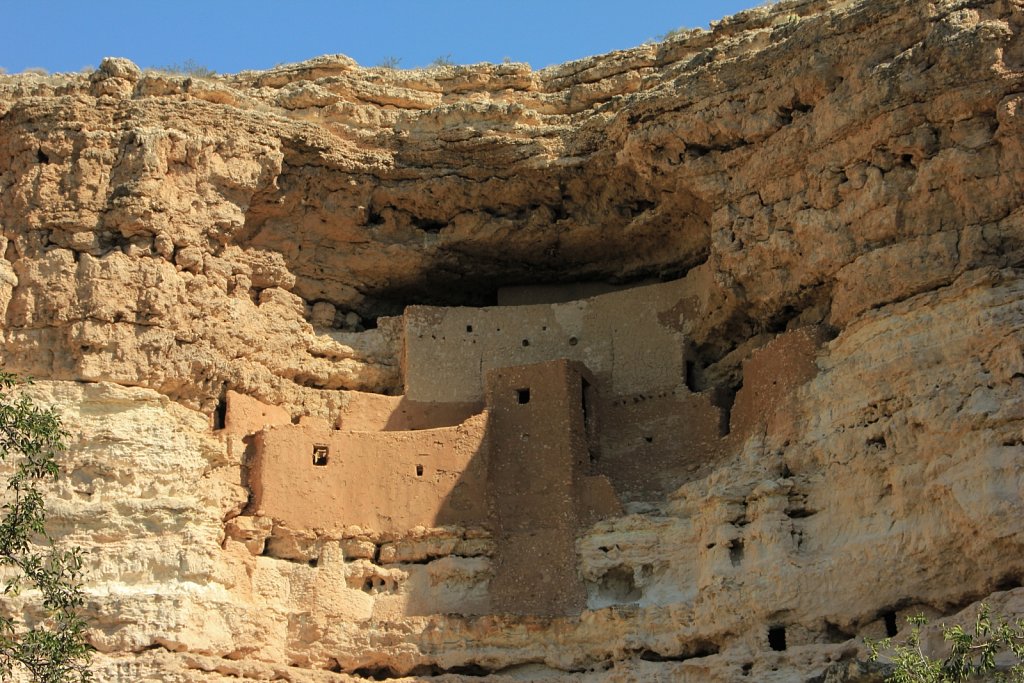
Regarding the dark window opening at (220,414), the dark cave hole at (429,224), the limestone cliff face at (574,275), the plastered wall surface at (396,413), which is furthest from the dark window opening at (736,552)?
the dark cave hole at (429,224)

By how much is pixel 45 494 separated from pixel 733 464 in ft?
25.1

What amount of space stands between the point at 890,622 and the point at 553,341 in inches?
269

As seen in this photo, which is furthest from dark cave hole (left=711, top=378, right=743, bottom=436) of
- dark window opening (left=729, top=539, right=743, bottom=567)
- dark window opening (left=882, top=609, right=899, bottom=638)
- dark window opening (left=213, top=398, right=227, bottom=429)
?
dark window opening (left=213, top=398, right=227, bottom=429)

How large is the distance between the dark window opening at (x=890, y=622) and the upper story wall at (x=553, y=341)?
5.23m

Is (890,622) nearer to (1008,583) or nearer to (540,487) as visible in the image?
(1008,583)

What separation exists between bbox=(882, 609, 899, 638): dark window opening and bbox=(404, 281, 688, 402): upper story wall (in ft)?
17.2

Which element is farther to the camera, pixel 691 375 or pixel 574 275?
pixel 574 275

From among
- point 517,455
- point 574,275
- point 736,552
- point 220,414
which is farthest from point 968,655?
point 574,275

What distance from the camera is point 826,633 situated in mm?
16016

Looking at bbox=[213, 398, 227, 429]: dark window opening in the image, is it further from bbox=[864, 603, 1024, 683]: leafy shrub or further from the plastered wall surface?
bbox=[864, 603, 1024, 683]: leafy shrub

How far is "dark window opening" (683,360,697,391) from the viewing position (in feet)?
66.4

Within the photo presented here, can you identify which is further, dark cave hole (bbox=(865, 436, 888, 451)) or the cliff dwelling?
the cliff dwelling

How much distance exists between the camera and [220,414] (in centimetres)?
1928

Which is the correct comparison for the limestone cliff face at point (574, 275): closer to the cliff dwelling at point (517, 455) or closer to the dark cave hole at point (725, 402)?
the dark cave hole at point (725, 402)
